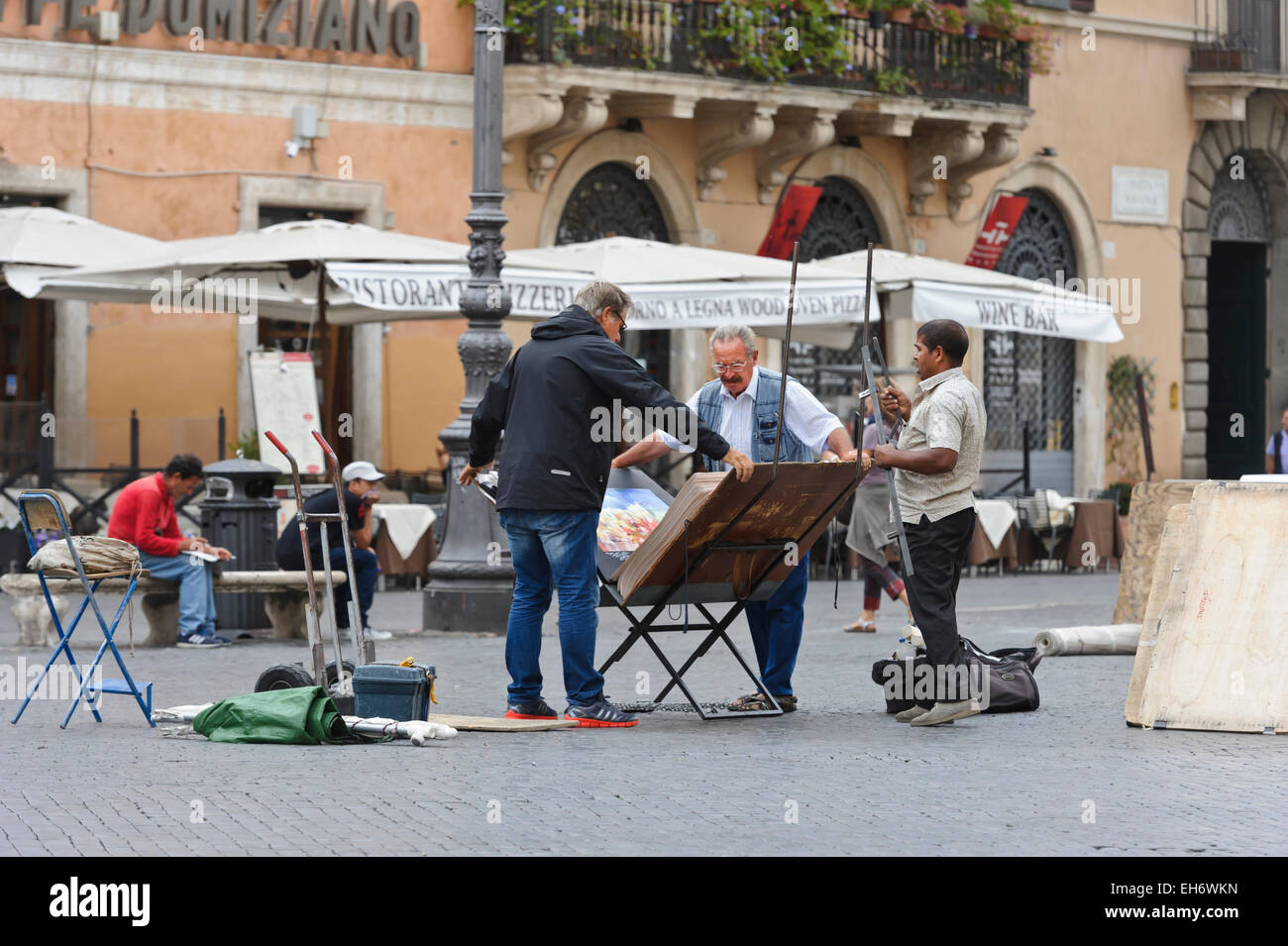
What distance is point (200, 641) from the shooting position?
13664 millimetres

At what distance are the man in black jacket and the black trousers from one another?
907mm

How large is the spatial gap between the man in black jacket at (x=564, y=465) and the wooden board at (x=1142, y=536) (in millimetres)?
3699

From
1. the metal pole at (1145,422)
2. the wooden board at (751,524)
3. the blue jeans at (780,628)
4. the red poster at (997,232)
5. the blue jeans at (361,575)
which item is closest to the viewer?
the wooden board at (751,524)

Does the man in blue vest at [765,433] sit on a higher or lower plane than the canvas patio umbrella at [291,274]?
lower

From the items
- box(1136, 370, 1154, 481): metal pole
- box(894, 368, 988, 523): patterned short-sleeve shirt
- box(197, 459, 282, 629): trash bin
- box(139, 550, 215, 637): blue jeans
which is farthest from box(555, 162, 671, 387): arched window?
box(894, 368, 988, 523): patterned short-sleeve shirt

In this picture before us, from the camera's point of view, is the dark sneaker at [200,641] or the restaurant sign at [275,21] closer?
the dark sneaker at [200,641]

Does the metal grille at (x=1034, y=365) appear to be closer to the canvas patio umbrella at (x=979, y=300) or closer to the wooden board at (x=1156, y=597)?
the canvas patio umbrella at (x=979, y=300)

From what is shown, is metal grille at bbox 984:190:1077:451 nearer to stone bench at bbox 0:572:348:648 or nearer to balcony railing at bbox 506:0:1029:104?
balcony railing at bbox 506:0:1029:104

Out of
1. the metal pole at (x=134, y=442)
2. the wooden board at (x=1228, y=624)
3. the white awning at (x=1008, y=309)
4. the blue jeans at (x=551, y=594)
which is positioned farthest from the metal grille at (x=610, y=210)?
the wooden board at (x=1228, y=624)

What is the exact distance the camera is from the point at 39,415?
61.3 feet

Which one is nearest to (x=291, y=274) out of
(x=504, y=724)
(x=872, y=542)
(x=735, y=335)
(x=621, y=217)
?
(x=872, y=542)

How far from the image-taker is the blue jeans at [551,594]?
367 inches

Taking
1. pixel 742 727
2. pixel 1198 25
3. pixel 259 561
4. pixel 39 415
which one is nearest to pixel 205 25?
pixel 39 415

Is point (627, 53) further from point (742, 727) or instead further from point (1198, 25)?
point (742, 727)
